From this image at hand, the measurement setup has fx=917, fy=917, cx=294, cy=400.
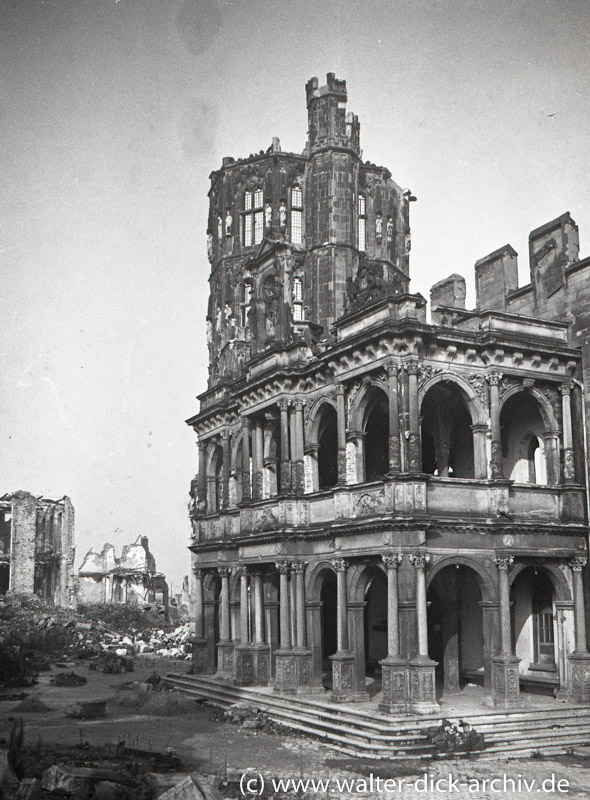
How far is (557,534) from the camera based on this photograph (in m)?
23.1

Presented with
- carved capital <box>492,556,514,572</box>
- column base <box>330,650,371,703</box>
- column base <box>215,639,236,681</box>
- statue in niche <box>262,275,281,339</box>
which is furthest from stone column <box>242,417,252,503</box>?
carved capital <box>492,556,514,572</box>

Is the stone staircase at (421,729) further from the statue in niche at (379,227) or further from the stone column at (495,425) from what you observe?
the statue in niche at (379,227)

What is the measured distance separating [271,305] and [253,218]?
2180 cm

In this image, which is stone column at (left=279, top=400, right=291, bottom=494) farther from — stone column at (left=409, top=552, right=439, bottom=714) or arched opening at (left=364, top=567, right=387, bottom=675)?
stone column at (left=409, top=552, right=439, bottom=714)

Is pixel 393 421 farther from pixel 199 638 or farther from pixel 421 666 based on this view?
pixel 199 638

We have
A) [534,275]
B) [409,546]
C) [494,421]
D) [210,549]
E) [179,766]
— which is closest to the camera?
[179,766]

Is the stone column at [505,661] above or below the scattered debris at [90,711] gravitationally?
above

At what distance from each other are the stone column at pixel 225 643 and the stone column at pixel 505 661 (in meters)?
11.7

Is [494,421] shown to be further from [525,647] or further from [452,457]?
[525,647]

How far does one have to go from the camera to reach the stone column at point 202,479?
111ft

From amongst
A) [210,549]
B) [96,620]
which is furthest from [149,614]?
[210,549]

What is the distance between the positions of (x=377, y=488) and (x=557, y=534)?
4.84 meters

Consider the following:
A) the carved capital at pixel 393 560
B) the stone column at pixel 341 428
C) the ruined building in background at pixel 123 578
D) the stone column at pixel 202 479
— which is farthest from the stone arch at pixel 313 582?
the ruined building in background at pixel 123 578

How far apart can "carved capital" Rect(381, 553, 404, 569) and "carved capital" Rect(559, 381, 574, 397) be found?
A: 6472 millimetres
